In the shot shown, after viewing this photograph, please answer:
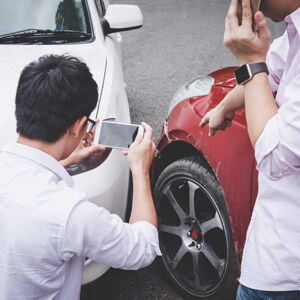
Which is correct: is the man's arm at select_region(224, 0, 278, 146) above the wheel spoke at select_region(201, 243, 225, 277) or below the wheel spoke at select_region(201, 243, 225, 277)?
above

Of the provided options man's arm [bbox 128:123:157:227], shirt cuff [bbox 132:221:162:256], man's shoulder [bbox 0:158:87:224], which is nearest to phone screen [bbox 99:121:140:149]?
man's arm [bbox 128:123:157:227]

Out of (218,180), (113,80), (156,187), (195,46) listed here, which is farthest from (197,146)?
(195,46)

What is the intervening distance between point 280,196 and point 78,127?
657mm

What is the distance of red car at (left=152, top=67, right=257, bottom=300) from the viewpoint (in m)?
1.91

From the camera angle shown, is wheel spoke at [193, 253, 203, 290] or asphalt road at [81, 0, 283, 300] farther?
asphalt road at [81, 0, 283, 300]

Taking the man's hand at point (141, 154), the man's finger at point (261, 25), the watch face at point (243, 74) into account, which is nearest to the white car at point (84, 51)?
the man's hand at point (141, 154)

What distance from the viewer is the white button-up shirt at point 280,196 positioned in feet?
3.72

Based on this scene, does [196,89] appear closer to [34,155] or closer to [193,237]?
[193,237]

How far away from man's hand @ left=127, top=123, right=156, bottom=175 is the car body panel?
16.3 inches

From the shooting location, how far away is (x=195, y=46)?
645cm

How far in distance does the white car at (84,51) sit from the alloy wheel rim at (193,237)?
0.89 ft

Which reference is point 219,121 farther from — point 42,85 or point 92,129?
point 42,85

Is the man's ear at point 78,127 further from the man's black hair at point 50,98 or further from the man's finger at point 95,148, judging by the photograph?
the man's finger at point 95,148

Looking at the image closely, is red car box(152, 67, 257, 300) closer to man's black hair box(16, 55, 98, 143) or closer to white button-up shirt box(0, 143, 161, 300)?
white button-up shirt box(0, 143, 161, 300)
